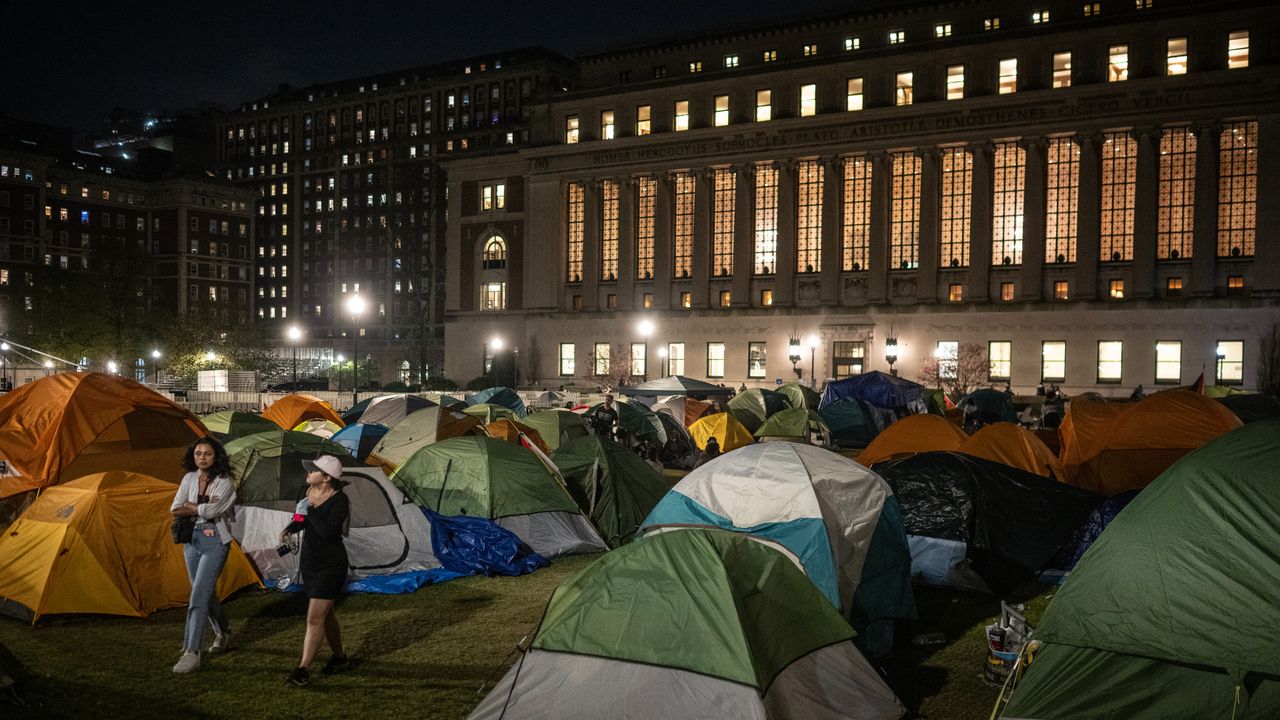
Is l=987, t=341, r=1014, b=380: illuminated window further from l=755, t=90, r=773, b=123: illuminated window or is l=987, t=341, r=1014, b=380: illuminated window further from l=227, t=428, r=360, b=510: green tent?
l=227, t=428, r=360, b=510: green tent

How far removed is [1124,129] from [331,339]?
9345 cm

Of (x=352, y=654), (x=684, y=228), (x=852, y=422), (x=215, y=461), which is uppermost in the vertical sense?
(x=684, y=228)

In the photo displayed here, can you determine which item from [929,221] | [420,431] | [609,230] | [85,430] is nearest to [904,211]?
[929,221]

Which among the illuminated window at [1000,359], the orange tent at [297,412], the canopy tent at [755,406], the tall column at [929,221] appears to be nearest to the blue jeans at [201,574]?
the orange tent at [297,412]

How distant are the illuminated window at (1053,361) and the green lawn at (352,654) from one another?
43.9m

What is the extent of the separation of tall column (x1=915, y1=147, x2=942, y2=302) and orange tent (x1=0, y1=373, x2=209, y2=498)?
45.8m

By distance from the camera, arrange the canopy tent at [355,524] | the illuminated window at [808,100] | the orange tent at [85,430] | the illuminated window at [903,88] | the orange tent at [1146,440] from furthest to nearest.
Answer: the illuminated window at [808,100] → the illuminated window at [903,88] → the orange tent at [1146,440] → the orange tent at [85,430] → the canopy tent at [355,524]

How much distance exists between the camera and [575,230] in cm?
6291

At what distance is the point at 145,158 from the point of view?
112 meters

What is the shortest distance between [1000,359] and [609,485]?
43316mm

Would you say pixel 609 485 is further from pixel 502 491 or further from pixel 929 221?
pixel 929 221

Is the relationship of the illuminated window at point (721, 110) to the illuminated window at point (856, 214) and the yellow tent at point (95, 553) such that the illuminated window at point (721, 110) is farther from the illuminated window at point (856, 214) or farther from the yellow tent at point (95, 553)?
the yellow tent at point (95, 553)

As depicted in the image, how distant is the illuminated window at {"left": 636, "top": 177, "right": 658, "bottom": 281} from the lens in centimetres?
6028

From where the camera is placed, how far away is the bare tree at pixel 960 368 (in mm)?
50812
